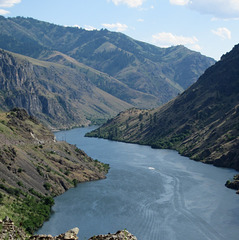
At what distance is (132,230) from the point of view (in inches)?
3669

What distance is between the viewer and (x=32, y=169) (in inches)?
4956

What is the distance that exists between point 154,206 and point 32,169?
41.7 meters

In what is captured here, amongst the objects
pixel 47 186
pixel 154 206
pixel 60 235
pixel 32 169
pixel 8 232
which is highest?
pixel 60 235

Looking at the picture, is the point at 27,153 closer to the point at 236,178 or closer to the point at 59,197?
the point at 59,197

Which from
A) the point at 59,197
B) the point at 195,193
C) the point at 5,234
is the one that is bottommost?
the point at 59,197

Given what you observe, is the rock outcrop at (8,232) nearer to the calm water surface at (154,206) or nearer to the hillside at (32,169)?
the hillside at (32,169)

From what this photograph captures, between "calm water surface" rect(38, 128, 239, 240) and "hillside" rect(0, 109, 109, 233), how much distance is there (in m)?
4.49

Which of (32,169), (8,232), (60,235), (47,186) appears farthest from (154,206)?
(60,235)

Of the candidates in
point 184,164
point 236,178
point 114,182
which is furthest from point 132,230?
point 184,164

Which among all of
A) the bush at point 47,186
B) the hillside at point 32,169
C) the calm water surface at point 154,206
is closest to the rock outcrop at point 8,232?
the hillside at point 32,169

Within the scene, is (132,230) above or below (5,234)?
below

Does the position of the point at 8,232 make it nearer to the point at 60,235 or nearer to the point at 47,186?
the point at 60,235

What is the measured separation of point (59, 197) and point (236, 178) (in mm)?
63689

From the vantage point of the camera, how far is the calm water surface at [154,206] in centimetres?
9325
